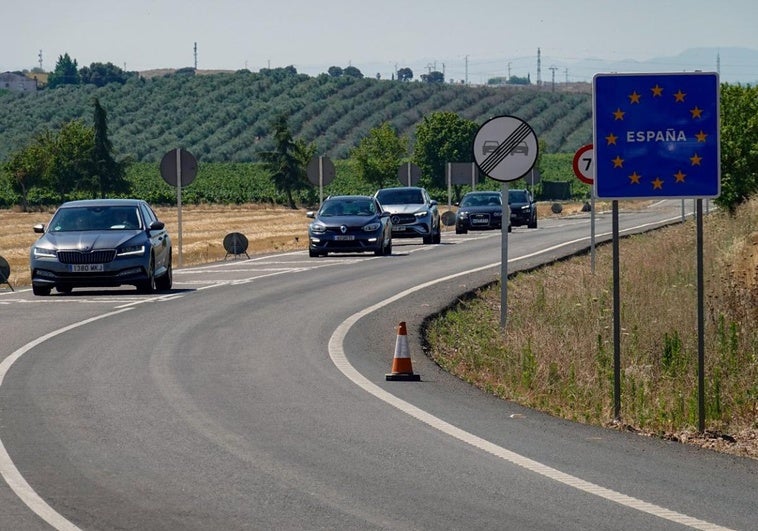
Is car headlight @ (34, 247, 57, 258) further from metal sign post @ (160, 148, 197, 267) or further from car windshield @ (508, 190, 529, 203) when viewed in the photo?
car windshield @ (508, 190, 529, 203)

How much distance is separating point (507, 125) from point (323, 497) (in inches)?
404

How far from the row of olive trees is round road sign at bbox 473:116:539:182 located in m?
108

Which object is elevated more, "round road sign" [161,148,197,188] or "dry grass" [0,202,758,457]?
"round road sign" [161,148,197,188]

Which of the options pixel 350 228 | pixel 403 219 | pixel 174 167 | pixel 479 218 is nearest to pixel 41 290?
pixel 174 167

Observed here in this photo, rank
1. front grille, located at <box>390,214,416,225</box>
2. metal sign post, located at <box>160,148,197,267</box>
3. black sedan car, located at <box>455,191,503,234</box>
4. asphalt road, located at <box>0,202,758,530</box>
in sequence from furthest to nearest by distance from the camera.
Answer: black sedan car, located at <box>455,191,503,234</box> < front grille, located at <box>390,214,416,225</box> < metal sign post, located at <box>160,148,197,267</box> < asphalt road, located at <box>0,202,758,530</box>

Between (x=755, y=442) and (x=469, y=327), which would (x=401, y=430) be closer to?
(x=755, y=442)

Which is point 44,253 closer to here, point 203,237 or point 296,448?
point 296,448

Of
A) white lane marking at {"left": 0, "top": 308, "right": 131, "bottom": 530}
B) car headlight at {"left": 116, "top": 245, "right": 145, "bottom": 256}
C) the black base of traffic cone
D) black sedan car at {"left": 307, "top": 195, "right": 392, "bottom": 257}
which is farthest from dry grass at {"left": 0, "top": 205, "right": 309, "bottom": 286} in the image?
white lane marking at {"left": 0, "top": 308, "right": 131, "bottom": 530}

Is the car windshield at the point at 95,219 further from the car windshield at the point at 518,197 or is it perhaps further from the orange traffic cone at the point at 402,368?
the car windshield at the point at 518,197

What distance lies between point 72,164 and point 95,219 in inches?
4346

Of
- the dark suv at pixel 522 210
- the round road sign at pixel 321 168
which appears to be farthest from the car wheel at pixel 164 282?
the dark suv at pixel 522 210

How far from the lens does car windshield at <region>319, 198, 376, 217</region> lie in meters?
36.5

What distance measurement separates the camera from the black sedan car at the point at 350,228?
3581 cm

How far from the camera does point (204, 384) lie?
13.4 m
